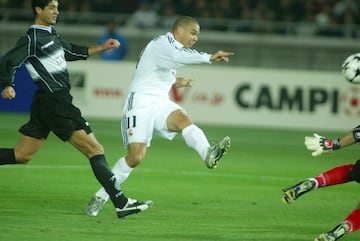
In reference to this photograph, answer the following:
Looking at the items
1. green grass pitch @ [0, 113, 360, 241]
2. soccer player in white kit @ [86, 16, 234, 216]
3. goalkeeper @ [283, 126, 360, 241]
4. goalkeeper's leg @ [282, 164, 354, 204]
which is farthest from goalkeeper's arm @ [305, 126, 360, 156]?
soccer player in white kit @ [86, 16, 234, 216]

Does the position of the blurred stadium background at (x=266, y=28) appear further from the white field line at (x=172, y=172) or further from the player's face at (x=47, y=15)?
the player's face at (x=47, y=15)

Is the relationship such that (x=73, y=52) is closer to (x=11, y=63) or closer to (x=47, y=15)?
(x=47, y=15)

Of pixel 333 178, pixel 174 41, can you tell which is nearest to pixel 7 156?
pixel 174 41

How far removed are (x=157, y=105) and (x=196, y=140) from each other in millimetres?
707

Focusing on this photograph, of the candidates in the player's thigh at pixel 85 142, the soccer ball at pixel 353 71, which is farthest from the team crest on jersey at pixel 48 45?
the soccer ball at pixel 353 71

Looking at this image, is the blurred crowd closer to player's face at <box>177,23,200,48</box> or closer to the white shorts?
player's face at <box>177,23,200,48</box>

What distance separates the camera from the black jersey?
29.4 feet

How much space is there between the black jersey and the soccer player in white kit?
89cm

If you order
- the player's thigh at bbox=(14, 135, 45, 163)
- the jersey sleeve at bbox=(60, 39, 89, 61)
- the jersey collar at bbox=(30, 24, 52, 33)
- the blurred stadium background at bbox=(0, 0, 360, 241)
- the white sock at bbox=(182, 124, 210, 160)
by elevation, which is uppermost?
the jersey collar at bbox=(30, 24, 52, 33)

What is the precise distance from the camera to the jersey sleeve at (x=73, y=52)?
9.58 meters

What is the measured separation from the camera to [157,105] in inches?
380

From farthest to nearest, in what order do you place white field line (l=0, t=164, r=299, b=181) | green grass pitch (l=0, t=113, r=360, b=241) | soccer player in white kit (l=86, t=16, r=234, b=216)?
white field line (l=0, t=164, r=299, b=181)
soccer player in white kit (l=86, t=16, r=234, b=216)
green grass pitch (l=0, t=113, r=360, b=241)

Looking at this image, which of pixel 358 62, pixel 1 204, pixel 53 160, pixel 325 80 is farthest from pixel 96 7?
pixel 358 62

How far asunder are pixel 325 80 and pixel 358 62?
13.5 meters
